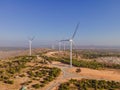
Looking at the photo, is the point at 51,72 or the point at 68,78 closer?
the point at 68,78

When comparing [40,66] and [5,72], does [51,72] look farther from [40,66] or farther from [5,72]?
[5,72]

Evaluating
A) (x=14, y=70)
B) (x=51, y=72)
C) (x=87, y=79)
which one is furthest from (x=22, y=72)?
(x=87, y=79)

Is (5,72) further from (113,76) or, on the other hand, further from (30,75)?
(113,76)

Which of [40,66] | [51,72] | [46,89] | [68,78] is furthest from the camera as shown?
A: [40,66]

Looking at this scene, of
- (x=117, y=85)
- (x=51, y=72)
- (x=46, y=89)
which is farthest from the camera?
(x=51, y=72)

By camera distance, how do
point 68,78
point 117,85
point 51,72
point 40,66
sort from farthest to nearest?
1. point 40,66
2. point 51,72
3. point 68,78
4. point 117,85

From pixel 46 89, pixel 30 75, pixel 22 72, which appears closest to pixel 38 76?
pixel 30 75

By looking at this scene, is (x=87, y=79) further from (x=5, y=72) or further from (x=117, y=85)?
(x=5, y=72)

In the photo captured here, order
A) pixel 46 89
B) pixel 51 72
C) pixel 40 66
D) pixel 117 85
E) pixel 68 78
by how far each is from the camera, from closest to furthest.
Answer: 1. pixel 46 89
2. pixel 117 85
3. pixel 68 78
4. pixel 51 72
5. pixel 40 66
